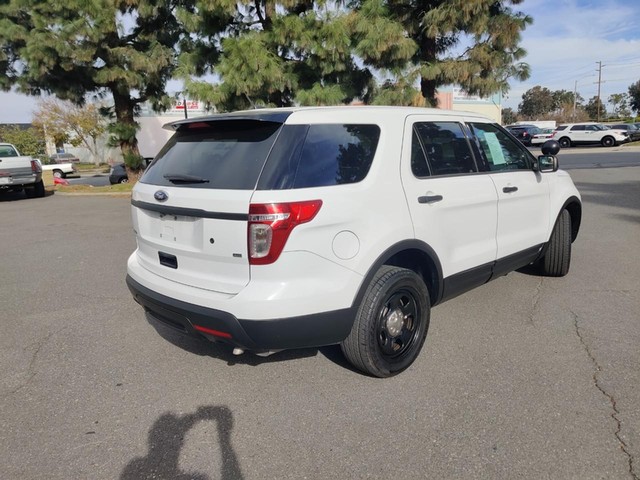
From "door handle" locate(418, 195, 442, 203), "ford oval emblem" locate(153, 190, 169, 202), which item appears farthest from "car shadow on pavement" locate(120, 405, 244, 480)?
"door handle" locate(418, 195, 442, 203)

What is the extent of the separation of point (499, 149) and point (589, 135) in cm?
3366

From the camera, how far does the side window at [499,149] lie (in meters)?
4.14

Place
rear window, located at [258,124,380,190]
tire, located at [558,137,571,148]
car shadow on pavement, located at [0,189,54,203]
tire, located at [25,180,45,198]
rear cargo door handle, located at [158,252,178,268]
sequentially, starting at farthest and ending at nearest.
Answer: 1. tire, located at [558,137,571,148]
2. tire, located at [25,180,45,198]
3. car shadow on pavement, located at [0,189,54,203]
4. rear cargo door handle, located at [158,252,178,268]
5. rear window, located at [258,124,380,190]

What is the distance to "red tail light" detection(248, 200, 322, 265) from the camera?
264 centimetres

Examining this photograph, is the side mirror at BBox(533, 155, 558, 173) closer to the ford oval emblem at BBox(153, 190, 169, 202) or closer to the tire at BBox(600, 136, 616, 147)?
the ford oval emblem at BBox(153, 190, 169, 202)

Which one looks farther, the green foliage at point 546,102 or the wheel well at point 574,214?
the green foliage at point 546,102

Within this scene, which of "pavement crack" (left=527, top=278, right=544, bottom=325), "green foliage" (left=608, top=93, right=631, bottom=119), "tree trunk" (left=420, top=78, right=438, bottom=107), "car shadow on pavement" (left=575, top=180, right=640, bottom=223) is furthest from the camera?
"green foliage" (left=608, top=93, right=631, bottom=119)

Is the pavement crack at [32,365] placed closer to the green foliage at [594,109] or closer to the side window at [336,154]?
the side window at [336,154]

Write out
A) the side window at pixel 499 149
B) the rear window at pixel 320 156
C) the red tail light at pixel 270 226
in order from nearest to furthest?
the red tail light at pixel 270 226
the rear window at pixel 320 156
the side window at pixel 499 149

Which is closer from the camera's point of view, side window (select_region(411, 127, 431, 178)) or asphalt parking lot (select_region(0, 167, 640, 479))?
asphalt parking lot (select_region(0, 167, 640, 479))

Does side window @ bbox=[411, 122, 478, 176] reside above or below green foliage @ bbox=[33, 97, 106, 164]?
below

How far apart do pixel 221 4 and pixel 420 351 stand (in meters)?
10.3

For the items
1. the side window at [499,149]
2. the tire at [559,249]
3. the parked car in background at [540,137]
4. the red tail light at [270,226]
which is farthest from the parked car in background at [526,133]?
the red tail light at [270,226]

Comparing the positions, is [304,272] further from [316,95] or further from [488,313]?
[316,95]
